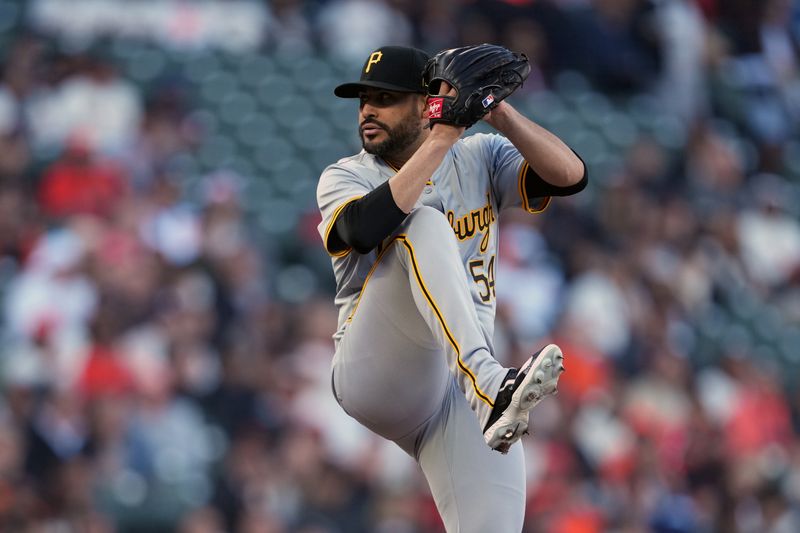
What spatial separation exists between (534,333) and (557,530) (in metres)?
1.27

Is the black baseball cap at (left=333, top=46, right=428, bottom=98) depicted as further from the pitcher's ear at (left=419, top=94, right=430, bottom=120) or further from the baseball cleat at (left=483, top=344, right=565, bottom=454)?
the baseball cleat at (left=483, top=344, right=565, bottom=454)

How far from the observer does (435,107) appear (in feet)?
11.0

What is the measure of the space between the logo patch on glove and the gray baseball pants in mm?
232

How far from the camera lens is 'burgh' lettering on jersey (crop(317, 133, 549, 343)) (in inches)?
140

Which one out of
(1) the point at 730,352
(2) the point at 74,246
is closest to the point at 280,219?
(2) the point at 74,246

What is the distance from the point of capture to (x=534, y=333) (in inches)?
299

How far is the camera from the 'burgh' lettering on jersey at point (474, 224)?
3.63 m

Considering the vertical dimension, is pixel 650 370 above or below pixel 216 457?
below

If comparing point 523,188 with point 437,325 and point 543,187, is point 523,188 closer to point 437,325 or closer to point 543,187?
point 543,187

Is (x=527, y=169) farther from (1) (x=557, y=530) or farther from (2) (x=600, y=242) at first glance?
(2) (x=600, y=242)

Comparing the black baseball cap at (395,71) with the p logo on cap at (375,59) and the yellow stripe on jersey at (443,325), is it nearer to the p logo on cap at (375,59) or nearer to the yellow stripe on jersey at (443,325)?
the p logo on cap at (375,59)

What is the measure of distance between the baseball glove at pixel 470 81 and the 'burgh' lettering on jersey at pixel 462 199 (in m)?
0.28

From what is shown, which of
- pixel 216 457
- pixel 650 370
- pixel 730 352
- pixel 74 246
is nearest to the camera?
pixel 216 457

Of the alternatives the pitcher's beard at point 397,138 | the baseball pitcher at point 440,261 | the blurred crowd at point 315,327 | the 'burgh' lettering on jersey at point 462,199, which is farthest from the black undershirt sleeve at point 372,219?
the blurred crowd at point 315,327
